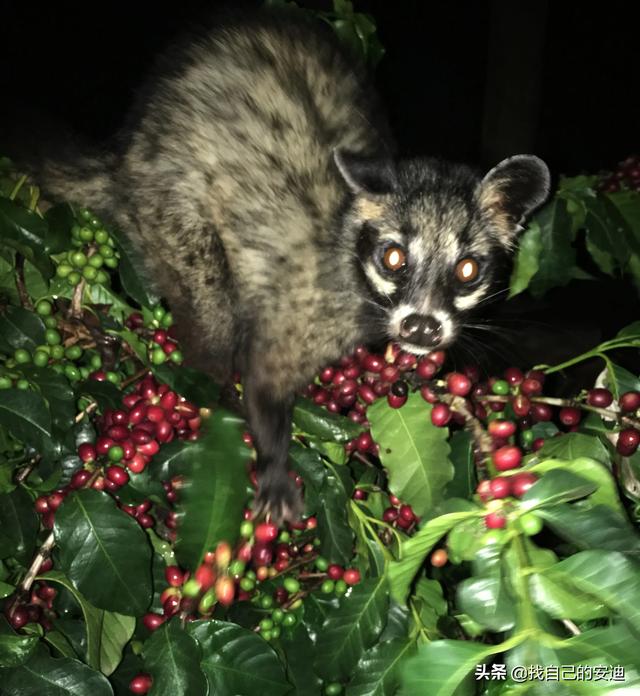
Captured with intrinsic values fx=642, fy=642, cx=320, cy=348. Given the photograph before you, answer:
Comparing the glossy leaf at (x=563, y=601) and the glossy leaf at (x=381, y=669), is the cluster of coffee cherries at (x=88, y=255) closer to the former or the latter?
the glossy leaf at (x=381, y=669)

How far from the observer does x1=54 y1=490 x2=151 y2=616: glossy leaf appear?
4.48 ft

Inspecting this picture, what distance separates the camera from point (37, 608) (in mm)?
1542

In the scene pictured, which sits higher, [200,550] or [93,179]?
[93,179]

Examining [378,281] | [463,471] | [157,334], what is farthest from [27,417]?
[378,281]

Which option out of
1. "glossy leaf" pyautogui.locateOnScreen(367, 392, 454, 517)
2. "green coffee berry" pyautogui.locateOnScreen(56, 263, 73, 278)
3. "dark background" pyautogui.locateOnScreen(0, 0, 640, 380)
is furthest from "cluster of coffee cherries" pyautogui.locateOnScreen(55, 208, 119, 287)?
"dark background" pyautogui.locateOnScreen(0, 0, 640, 380)

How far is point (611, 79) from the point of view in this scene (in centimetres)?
558

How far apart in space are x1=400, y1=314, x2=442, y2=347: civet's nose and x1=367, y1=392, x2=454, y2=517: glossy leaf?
0.45m

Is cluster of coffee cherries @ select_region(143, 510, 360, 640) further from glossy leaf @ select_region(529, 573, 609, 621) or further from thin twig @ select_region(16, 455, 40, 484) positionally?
glossy leaf @ select_region(529, 573, 609, 621)

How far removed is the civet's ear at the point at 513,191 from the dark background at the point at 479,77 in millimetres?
1494

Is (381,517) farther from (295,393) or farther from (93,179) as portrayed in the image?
(93,179)

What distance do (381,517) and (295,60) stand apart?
1.91 metres

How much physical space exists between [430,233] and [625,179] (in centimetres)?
74

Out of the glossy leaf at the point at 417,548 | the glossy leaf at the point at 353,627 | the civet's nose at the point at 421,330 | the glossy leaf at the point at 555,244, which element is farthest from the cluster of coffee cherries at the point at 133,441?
the glossy leaf at the point at 555,244

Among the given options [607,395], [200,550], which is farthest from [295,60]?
[200,550]
